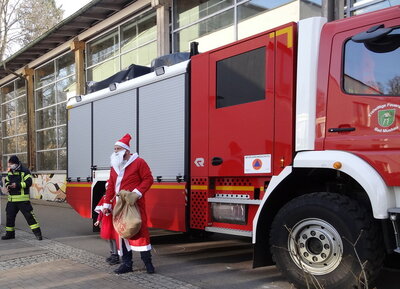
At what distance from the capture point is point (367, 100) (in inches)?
157

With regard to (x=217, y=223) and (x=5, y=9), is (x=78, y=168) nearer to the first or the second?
(x=217, y=223)

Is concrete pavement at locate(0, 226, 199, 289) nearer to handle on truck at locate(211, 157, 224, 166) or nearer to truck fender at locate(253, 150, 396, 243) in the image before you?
handle on truck at locate(211, 157, 224, 166)

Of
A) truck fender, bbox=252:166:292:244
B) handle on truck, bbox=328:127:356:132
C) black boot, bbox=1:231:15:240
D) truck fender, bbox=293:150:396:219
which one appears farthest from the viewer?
black boot, bbox=1:231:15:240

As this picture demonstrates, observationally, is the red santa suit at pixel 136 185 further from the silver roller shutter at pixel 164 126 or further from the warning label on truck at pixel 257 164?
the warning label on truck at pixel 257 164

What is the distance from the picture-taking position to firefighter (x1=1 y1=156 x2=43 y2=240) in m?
7.93

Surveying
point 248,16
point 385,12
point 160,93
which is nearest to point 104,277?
point 160,93

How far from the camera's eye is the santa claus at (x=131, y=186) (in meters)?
5.11

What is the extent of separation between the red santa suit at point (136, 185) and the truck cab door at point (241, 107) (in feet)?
2.78

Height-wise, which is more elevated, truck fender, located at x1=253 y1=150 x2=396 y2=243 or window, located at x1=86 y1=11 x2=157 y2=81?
window, located at x1=86 y1=11 x2=157 y2=81

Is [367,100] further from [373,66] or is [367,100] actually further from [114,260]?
[114,260]

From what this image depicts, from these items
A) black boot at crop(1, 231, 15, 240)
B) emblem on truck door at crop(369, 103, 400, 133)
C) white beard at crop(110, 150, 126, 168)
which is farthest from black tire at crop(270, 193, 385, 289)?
black boot at crop(1, 231, 15, 240)

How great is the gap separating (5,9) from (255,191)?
28.3 meters

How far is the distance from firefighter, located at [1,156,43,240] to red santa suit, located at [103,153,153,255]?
3.32m

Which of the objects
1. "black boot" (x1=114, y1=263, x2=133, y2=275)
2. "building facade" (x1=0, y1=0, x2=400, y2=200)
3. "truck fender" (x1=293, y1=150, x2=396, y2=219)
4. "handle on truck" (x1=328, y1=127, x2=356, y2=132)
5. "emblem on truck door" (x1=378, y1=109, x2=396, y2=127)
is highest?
"building facade" (x1=0, y1=0, x2=400, y2=200)
